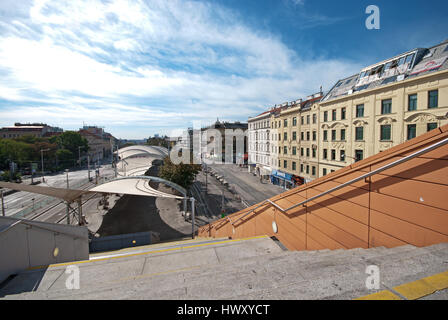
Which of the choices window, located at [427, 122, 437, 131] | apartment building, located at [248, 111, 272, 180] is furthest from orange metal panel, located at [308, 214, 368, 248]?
apartment building, located at [248, 111, 272, 180]

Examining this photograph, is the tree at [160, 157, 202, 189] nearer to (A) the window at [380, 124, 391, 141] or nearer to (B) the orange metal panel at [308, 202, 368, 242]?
(A) the window at [380, 124, 391, 141]

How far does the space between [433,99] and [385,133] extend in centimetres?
364

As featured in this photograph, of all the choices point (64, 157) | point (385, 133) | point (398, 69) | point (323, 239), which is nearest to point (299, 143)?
point (385, 133)

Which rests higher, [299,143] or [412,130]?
[412,130]

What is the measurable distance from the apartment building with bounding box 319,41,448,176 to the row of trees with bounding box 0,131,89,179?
52.0 meters

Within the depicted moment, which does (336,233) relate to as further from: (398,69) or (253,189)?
(253,189)

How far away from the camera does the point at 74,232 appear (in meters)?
9.07

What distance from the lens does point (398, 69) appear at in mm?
17438

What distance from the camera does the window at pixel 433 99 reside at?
13.7 metres

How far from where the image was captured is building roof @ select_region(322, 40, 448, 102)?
48.6ft

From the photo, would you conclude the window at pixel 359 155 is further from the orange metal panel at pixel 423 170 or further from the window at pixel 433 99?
the orange metal panel at pixel 423 170

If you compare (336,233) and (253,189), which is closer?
(336,233)
